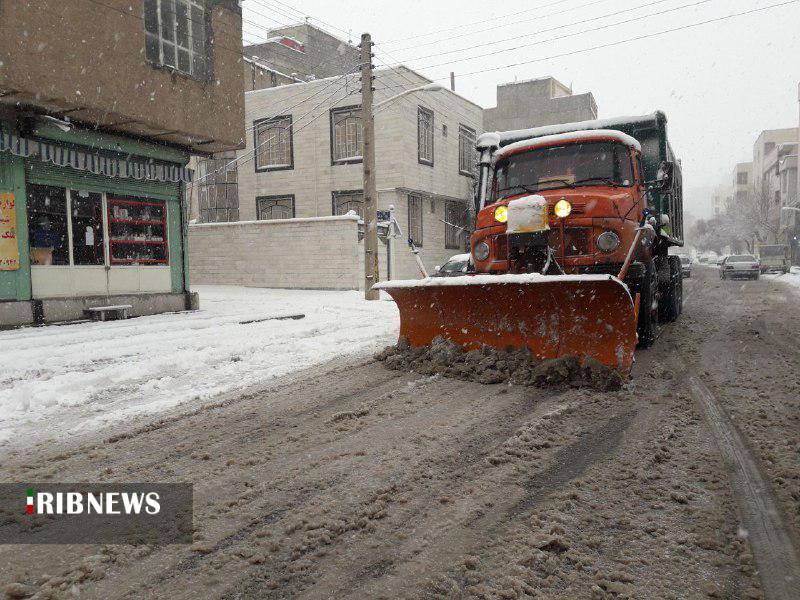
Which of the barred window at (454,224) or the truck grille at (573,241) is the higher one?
the barred window at (454,224)

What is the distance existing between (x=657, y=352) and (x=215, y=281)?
19286mm

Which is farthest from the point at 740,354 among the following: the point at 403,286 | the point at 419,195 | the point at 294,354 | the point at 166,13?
the point at 419,195

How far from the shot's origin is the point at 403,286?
6227 millimetres

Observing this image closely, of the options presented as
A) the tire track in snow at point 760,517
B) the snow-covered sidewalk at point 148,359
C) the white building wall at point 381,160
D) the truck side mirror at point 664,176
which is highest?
the white building wall at point 381,160

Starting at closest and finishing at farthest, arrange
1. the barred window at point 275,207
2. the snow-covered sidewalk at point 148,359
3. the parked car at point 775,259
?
1. the snow-covered sidewalk at point 148,359
2. the barred window at point 275,207
3. the parked car at point 775,259

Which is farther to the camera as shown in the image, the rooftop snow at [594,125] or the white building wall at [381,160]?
the white building wall at [381,160]

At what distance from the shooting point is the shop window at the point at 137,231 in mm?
12531

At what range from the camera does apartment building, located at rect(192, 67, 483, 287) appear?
2430cm

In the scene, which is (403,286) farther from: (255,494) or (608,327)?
(255,494)

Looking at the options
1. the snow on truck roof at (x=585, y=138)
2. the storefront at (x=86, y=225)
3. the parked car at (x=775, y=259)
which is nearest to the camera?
the snow on truck roof at (x=585, y=138)

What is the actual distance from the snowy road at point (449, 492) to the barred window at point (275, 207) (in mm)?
22142

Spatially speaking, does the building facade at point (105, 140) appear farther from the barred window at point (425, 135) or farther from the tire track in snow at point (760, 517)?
the barred window at point (425, 135)

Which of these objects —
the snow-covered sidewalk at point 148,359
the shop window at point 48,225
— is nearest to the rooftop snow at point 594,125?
the snow-covered sidewalk at point 148,359

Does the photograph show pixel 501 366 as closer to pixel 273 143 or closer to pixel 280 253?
pixel 280 253
